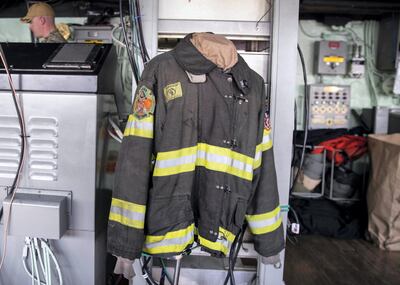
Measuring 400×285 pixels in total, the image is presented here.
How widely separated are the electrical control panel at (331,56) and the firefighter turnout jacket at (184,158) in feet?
7.81

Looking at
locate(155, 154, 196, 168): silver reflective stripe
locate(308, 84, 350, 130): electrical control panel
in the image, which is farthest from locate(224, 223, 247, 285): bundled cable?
locate(308, 84, 350, 130): electrical control panel

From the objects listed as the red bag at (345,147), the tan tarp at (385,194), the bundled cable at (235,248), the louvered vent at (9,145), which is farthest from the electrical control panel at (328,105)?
the louvered vent at (9,145)

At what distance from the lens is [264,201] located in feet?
4.17

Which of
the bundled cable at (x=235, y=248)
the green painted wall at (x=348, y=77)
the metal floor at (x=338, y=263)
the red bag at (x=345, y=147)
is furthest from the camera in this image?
the green painted wall at (x=348, y=77)

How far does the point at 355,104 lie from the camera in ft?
11.6

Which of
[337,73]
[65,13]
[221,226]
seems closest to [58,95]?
[221,226]

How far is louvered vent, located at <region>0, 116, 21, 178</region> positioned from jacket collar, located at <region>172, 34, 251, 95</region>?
734 millimetres

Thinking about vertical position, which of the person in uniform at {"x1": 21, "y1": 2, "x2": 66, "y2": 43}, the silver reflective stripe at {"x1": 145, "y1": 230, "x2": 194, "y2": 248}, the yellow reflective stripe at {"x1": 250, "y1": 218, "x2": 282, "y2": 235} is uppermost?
the person in uniform at {"x1": 21, "y1": 2, "x2": 66, "y2": 43}

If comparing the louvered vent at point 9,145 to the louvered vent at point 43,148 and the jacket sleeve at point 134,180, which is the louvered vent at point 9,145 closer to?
the louvered vent at point 43,148

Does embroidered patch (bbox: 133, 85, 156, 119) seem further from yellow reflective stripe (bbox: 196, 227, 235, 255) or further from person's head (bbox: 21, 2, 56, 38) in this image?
person's head (bbox: 21, 2, 56, 38)

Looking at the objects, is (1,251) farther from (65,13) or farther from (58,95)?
(65,13)

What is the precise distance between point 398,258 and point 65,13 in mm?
3509

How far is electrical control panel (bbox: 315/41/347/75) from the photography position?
10.8 feet

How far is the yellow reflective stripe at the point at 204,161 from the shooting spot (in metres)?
1.16
